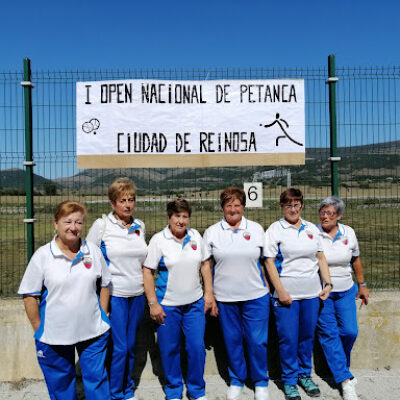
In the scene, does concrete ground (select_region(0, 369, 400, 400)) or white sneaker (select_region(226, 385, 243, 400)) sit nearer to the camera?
white sneaker (select_region(226, 385, 243, 400))

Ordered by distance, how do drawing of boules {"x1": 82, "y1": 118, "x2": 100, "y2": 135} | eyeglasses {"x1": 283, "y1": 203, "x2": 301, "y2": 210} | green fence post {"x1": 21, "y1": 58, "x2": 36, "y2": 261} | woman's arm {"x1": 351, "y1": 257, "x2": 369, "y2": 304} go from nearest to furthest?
eyeglasses {"x1": 283, "y1": 203, "x2": 301, "y2": 210}
woman's arm {"x1": 351, "y1": 257, "x2": 369, "y2": 304}
green fence post {"x1": 21, "y1": 58, "x2": 36, "y2": 261}
drawing of boules {"x1": 82, "y1": 118, "x2": 100, "y2": 135}

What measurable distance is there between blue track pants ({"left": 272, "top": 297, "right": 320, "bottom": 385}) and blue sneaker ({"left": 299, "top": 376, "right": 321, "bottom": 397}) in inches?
4.1

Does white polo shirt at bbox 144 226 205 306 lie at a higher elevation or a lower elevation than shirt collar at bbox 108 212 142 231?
lower

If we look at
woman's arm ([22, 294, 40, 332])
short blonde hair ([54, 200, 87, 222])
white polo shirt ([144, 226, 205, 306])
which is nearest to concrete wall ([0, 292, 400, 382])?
white polo shirt ([144, 226, 205, 306])

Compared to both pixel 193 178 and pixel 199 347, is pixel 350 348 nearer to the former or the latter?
pixel 199 347

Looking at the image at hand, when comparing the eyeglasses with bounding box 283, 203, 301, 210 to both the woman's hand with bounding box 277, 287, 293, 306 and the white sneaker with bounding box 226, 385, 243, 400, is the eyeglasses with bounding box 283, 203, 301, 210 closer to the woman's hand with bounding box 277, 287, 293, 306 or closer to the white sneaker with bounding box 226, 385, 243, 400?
the woman's hand with bounding box 277, 287, 293, 306

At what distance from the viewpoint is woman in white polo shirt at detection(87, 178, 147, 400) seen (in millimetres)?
3207

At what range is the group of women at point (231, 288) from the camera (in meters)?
3.23

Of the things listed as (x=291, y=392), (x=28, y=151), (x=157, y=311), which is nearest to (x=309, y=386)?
(x=291, y=392)

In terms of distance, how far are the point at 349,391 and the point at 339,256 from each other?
1150mm

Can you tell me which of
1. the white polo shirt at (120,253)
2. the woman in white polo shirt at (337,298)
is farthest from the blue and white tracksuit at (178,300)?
the woman in white polo shirt at (337,298)

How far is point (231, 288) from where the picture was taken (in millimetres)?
3361

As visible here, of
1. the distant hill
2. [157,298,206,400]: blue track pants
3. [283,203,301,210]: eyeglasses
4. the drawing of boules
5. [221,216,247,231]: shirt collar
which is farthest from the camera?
the drawing of boules

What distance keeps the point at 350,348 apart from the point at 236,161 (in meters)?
2.21
